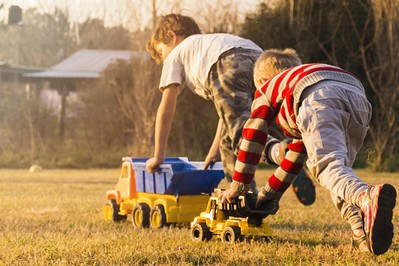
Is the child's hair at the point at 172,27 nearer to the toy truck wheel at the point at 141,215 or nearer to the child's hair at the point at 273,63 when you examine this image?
the toy truck wheel at the point at 141,215

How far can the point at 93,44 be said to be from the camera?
32.7 meters

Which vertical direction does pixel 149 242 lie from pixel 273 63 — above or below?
below

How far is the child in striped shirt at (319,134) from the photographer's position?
128 inches

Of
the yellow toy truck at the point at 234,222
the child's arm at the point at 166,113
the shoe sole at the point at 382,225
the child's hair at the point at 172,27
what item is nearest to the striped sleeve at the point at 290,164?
the yellow toy truck at the point at 234,222

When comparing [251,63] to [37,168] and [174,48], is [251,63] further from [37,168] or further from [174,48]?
[37,168]

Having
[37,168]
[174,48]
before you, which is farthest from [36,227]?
[37,168]

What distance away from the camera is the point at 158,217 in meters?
5.27

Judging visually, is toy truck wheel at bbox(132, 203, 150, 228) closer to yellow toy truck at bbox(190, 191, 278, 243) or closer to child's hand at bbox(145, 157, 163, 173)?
child's hand at bbox(145, 157, 163, 173)

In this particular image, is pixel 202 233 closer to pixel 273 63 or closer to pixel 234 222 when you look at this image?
pixel 234 222

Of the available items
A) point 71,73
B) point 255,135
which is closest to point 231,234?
point 255,135

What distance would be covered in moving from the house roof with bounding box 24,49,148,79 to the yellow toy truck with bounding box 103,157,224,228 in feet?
62.1

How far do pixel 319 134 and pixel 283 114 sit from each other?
0.37 metres

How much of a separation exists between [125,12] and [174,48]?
33.2 feet

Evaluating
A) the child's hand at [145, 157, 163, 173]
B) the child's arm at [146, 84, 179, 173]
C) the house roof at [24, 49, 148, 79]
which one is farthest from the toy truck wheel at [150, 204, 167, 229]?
the house roof at [24, 49, 148, 79]
